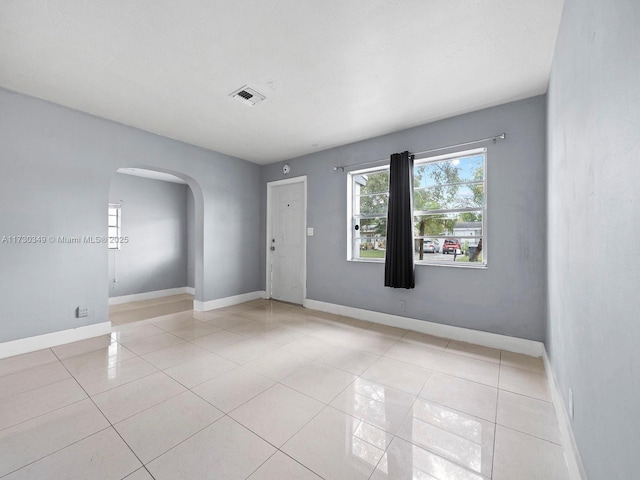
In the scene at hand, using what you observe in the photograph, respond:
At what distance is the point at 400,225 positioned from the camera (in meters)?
3.66

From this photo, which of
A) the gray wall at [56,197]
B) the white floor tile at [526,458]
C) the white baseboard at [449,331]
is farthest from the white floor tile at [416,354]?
the gray wall at [56,197]

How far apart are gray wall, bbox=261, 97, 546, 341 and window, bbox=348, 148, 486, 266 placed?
0.15 metres

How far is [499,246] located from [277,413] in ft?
9.38

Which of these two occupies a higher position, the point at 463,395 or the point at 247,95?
the point at 247,95

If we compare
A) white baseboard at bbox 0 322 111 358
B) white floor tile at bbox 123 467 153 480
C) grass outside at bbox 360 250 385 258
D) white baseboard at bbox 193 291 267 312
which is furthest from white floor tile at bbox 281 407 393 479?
white baseboard at bbox 193 291 267 312

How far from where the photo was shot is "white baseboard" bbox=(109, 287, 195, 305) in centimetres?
531

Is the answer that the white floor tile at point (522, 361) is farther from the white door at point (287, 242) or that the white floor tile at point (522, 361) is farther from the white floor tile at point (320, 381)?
the white door at point (287, 242)

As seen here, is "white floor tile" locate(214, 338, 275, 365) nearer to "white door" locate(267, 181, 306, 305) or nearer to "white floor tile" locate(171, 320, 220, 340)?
"white floor tile" locate(171, 320, 220, 340)

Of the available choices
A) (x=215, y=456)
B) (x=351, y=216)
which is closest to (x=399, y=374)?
(x=215, y=456)

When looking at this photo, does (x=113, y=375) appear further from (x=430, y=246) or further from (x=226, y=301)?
(x=430, y=246)

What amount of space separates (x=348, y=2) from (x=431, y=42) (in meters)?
0.77

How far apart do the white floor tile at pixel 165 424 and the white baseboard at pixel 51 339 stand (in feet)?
6.90

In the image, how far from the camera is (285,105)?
313 centimetres

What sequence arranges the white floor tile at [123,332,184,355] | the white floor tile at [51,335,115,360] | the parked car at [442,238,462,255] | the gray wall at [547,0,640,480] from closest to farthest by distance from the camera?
the gray wall at [547,0,640,480]
the white floor tile at [51,335,115,360]
the white floor tile at [123,332,184,355]
the parked car at [442,238,462,255]
